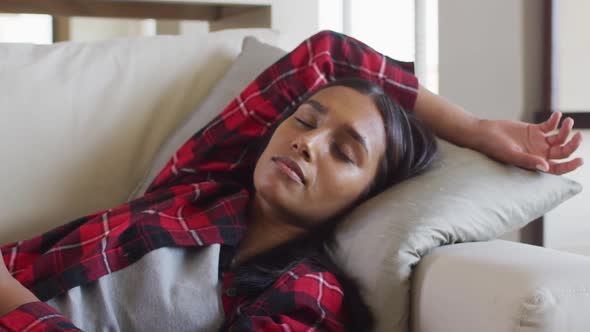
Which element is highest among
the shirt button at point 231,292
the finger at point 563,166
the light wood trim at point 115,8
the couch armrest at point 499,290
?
the light wood trim at point 115,8

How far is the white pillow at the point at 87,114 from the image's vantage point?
1.31m

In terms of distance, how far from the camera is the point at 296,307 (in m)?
0.99

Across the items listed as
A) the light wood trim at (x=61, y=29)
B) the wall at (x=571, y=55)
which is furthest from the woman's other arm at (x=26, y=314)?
the light wood trim at (x=61, y=29)

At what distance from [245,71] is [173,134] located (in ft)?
0.58

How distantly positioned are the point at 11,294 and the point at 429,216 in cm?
56

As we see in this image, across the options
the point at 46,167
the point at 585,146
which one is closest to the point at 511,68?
the point at 585,146

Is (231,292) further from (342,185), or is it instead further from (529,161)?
(529,161)

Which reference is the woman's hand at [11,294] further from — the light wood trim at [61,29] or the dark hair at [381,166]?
the light wood trim at [61,29]

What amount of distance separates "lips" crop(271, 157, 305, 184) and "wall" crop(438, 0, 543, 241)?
4.14 feet

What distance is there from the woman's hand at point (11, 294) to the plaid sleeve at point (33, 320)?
41 millimetres

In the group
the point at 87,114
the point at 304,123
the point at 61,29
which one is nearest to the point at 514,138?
the point at 304,123

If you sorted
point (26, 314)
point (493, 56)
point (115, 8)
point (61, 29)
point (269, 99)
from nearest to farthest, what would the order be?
point (26, 314) < point (269, 99) < point (115, 8) < point (493, 56) < point (61, 29)

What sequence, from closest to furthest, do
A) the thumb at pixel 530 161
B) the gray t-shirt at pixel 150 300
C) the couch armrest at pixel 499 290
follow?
1. the couch armrest at pixel 499 290
2. the gray t-shirt at pixel 150 300
3. the thumb at pixel 530 161

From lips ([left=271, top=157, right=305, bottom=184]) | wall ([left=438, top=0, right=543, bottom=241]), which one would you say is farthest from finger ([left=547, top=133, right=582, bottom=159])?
wall ([left=438, top=0, right=543, bottom=241])
